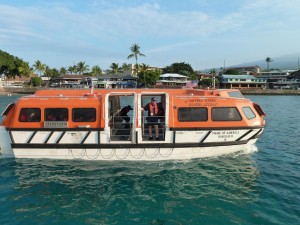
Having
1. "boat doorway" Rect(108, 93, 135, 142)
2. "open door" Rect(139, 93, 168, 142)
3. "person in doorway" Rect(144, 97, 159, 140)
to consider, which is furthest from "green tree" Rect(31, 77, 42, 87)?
"person in doorway" Rect(144, 97, 159, 140)

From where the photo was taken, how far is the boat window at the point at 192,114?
12547 millimetres

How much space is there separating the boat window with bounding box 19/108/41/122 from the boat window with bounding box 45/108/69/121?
14.7 inches

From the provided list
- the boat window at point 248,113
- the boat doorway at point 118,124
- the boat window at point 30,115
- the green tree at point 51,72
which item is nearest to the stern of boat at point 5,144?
the boat window at point 30,115

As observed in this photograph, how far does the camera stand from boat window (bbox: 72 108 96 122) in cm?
1246

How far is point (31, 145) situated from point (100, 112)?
3.29 m

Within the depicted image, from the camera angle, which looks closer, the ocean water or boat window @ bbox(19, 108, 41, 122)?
the ocean water

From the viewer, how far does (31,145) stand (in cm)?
1240

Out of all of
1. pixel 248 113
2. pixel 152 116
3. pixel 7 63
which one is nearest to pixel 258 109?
pixel 248 113

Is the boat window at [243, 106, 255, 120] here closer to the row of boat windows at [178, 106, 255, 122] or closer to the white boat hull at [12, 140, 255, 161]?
the row of boat windows at [178, 106, 255, 122]

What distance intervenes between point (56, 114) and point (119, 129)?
2.85m

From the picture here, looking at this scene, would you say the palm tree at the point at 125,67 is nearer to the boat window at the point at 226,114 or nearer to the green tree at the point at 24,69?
the green tree at the point at 24,69

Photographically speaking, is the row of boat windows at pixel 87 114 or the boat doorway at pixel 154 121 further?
the boat doorway at pixel 154 121

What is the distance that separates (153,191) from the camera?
9.96 metres

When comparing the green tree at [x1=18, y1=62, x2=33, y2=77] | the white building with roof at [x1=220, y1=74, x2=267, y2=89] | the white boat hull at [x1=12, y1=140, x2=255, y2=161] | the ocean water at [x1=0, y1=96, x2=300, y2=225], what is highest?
the green tree at [x1=18, y1=62, x2=33, y2=77]
